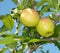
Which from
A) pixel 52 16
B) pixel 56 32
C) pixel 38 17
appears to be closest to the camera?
pixel 56 32

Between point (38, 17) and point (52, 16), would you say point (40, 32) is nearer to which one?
point (38, 17)

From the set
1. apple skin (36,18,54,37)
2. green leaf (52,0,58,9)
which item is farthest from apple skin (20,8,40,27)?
green leaf (52,0,58,9)

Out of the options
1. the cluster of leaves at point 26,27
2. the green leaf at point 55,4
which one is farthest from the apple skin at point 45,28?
the green leaf at point 55,4

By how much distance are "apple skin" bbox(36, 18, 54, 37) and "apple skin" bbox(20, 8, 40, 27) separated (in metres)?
0.04

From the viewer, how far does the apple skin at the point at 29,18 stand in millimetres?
1817

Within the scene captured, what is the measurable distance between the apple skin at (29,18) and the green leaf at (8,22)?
0.10m

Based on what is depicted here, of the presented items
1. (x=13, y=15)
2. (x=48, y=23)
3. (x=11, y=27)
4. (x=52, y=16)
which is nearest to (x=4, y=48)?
(x=11, y=27)

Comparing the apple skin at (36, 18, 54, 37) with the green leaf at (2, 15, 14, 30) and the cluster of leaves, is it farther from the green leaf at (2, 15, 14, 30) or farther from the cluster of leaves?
the green leaf at (2, 15, 14, 30)

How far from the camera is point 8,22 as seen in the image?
1.80 metres

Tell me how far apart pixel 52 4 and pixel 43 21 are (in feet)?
0.62

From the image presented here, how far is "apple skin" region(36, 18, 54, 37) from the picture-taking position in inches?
71.0

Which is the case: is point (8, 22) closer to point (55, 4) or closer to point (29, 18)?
point (29, 18)

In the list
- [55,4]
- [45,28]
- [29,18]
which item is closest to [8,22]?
[29,18]

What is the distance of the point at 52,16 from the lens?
203 cm
